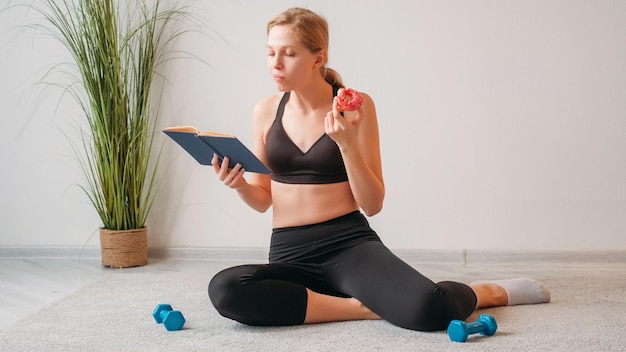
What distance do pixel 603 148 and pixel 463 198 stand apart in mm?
593

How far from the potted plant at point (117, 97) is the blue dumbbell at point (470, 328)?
5.48 ft

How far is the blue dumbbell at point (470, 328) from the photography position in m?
2.20

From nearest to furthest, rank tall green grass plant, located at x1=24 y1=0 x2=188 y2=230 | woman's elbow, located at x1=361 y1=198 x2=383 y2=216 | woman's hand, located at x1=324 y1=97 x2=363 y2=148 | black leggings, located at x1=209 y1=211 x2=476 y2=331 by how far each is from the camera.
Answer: woman's hand, located at x1=324 y1=97 x2=363 y2=148 → black leggings, located at x1=209 y1=211 x2=476 y2=331 → woman's elbow, located at x1=361 y1=198 x2=383 y2=216 → tall green grass plant, located at x1=24 y1=0 x2=188 y2=230

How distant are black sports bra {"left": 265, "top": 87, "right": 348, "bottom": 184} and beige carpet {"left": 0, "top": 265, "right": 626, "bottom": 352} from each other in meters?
0.43

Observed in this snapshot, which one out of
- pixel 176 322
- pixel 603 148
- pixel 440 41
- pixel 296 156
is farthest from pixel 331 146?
pixel 603 148

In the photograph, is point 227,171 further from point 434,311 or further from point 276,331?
point 434,311

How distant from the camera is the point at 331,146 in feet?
8.15

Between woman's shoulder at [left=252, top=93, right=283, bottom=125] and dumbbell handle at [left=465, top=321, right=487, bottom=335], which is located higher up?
woman's shoulder at [left=252, top=93, right=283, bottom=125]

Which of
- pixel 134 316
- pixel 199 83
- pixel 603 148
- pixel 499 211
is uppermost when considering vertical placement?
pixel 199 83

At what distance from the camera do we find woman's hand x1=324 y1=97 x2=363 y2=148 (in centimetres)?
219

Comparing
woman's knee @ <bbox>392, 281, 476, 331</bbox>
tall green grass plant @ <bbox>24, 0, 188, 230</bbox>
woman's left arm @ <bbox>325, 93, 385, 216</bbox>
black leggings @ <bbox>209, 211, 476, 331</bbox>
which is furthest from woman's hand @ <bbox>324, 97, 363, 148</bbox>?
tall green grass plant @ <bbox>24, 0, 188, 230</bbox>

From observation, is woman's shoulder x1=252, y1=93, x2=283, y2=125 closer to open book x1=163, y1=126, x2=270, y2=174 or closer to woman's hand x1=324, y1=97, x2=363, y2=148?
open book x1=163, y1=126, x2=270, y2=174

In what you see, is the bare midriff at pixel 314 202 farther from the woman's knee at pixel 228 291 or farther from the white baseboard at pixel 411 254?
the white baseboard at pixel 411 254

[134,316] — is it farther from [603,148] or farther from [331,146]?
[603,148]
